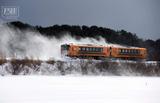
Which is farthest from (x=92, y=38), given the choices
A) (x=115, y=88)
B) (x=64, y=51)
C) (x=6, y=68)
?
(x=6, y=68)

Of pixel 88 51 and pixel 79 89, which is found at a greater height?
pixel 88 51

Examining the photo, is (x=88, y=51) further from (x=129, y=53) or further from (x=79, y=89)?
(x=79, y=89)

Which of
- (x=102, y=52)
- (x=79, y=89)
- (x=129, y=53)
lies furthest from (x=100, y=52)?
(x=79, y=89)

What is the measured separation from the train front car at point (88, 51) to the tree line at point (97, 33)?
0.10 meters

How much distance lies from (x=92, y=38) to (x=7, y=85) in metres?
0.46

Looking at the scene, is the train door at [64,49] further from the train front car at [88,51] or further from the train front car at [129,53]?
the train front car at [129,53]

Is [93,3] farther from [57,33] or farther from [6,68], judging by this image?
[6,68]

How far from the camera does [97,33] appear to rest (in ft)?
→ 5.40

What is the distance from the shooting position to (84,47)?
6.25 ft

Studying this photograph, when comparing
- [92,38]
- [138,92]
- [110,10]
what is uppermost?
[110,10]

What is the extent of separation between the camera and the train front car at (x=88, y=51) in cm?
181

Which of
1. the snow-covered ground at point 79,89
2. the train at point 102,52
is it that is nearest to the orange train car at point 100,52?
the train at point 102,52

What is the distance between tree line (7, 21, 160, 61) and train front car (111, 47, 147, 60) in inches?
1.2

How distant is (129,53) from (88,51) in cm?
23
